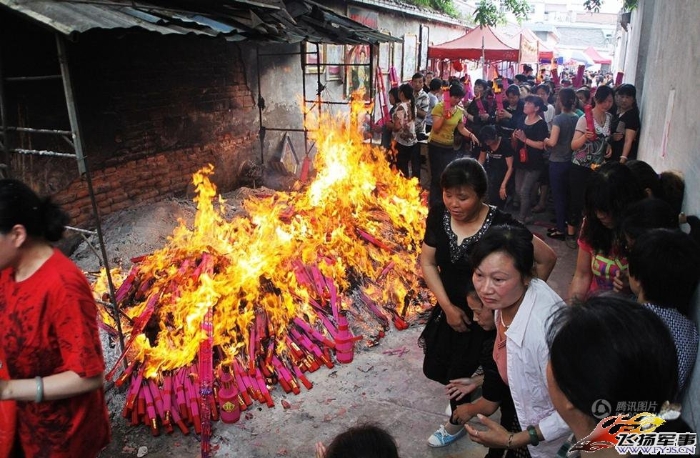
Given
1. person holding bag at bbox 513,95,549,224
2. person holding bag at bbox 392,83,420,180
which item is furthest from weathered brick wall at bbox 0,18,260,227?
person holding bag at bbox 513,95,549,224

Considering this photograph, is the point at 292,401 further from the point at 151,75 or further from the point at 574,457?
the point at 151,75

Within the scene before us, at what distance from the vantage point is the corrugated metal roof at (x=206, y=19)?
4.42 meters

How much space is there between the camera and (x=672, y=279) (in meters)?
2.40

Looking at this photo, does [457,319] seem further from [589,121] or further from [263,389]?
[589,121]

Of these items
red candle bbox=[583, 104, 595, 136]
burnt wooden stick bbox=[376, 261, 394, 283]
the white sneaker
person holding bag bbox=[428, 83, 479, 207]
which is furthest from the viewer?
person holding bag bbox=[428, 83, 479, 207]

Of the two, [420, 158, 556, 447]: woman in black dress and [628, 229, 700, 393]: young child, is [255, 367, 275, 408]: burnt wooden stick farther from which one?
[628, 229, 700, 393]: young child

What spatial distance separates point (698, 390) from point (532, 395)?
883mm

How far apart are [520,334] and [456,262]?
43.6 inches

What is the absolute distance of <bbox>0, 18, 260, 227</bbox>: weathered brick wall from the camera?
20.2 ft

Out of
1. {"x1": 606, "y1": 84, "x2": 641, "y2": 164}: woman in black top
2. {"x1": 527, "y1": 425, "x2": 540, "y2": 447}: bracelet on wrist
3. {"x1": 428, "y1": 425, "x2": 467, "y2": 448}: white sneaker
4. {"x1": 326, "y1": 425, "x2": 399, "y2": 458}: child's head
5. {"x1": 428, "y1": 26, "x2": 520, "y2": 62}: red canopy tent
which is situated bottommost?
{"x1": 428, "y1": 425, "x2": 467, "y2": 448}: white sneaker

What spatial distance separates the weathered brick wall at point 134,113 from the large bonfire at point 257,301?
1.20m

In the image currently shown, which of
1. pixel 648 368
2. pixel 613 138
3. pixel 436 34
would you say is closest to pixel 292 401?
pixel 648 368

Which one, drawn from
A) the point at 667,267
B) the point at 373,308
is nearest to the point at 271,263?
the point at 373,308

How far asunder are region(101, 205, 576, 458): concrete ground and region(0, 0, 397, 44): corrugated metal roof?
11.4 ft
